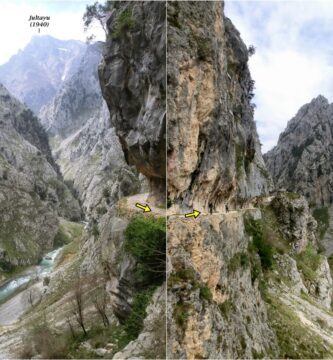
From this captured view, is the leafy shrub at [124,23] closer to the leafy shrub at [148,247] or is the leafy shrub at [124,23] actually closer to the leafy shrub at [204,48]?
the leafy shrub at [204,48]

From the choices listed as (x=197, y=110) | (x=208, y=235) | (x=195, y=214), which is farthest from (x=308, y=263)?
(x=197, y=110)

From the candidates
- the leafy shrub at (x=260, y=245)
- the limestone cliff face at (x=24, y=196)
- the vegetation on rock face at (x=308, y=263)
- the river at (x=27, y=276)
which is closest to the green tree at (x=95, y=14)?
the leafy shrub at (x=260, y=245)

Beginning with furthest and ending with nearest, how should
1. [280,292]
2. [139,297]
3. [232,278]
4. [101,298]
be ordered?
[280,292] → [101,298] → [232,278] → [139,297]

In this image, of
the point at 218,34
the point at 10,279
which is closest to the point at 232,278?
the point at 218,34

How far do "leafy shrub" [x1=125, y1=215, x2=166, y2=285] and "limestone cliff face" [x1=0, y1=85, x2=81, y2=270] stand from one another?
297 feet

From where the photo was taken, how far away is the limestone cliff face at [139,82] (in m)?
21.3

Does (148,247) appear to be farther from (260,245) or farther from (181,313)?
(260,245)

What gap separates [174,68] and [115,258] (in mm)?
11709

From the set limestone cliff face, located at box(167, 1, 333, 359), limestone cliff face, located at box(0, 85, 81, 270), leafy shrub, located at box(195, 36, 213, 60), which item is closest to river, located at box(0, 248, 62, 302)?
limestone cliff face, located at box(0, 85, 81, 270)

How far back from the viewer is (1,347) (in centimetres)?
3072

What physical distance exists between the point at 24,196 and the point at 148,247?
118950 millimetres

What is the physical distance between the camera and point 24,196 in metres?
130

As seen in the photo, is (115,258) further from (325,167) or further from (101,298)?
(325,167)

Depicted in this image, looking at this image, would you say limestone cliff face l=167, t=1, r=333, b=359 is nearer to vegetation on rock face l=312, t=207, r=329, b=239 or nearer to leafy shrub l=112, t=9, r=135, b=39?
leafy shrub l=112, t=9, r=135, b=39
